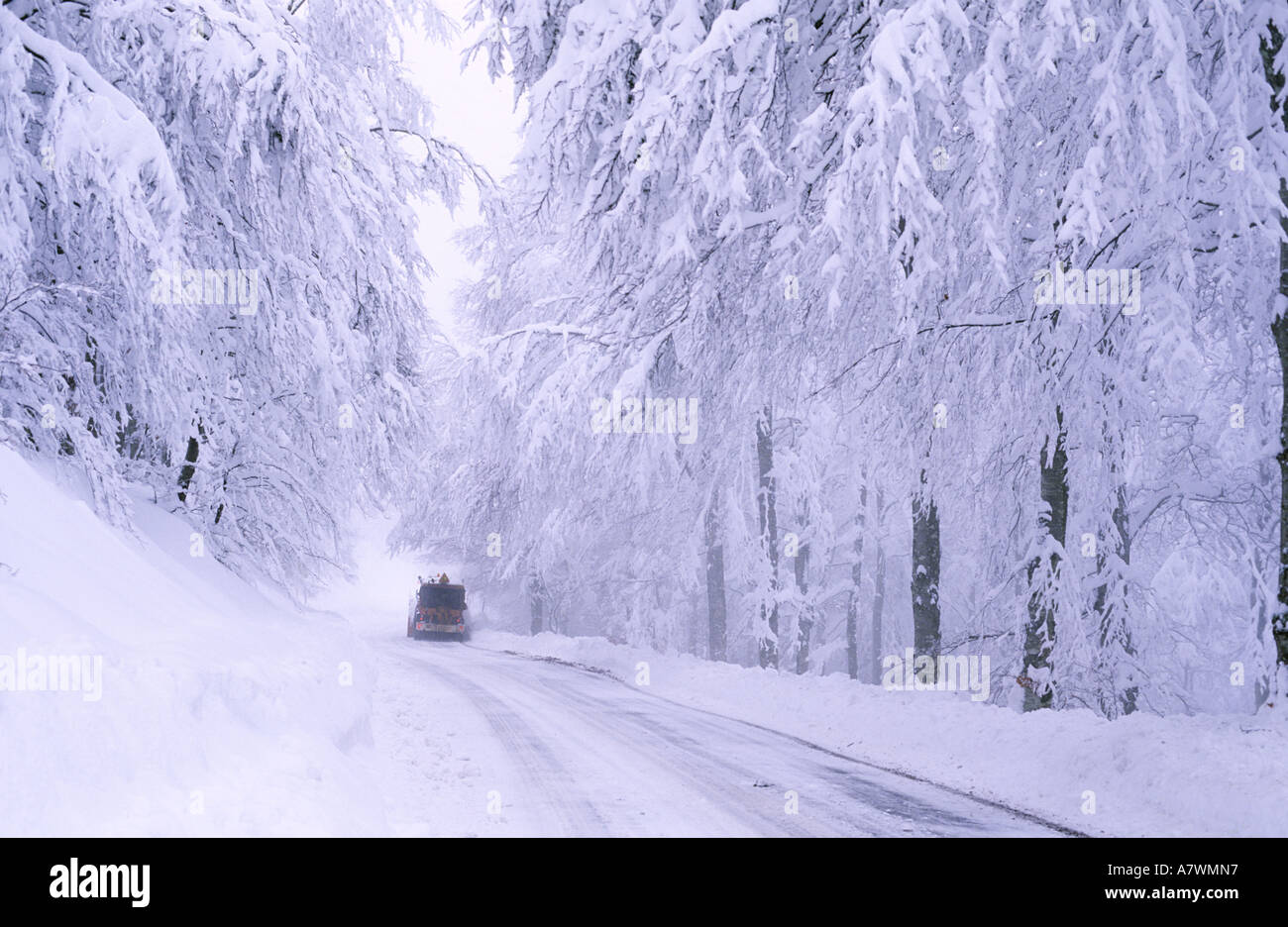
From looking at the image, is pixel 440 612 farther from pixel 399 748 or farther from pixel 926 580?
pixel 399 748

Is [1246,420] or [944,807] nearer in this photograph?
[944,807]

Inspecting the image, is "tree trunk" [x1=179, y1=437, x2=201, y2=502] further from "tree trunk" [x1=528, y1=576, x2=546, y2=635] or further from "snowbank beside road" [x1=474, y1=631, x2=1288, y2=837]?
"tree trunk" [x1=528, y1=576, x2=546, y2=635]

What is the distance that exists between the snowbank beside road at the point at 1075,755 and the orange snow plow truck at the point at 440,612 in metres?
23.6

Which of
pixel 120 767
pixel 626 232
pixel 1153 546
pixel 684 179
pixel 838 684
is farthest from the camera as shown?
pixel 1153 546

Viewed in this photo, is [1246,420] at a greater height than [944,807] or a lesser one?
greater

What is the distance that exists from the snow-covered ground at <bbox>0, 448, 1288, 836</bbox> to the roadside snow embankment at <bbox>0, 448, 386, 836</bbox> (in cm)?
2

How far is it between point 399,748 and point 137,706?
4.40 meters

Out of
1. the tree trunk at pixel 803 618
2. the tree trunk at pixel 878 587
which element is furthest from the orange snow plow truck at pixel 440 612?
the tree trunk at pixel 878 587

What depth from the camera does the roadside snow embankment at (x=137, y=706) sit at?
3.89 metres
